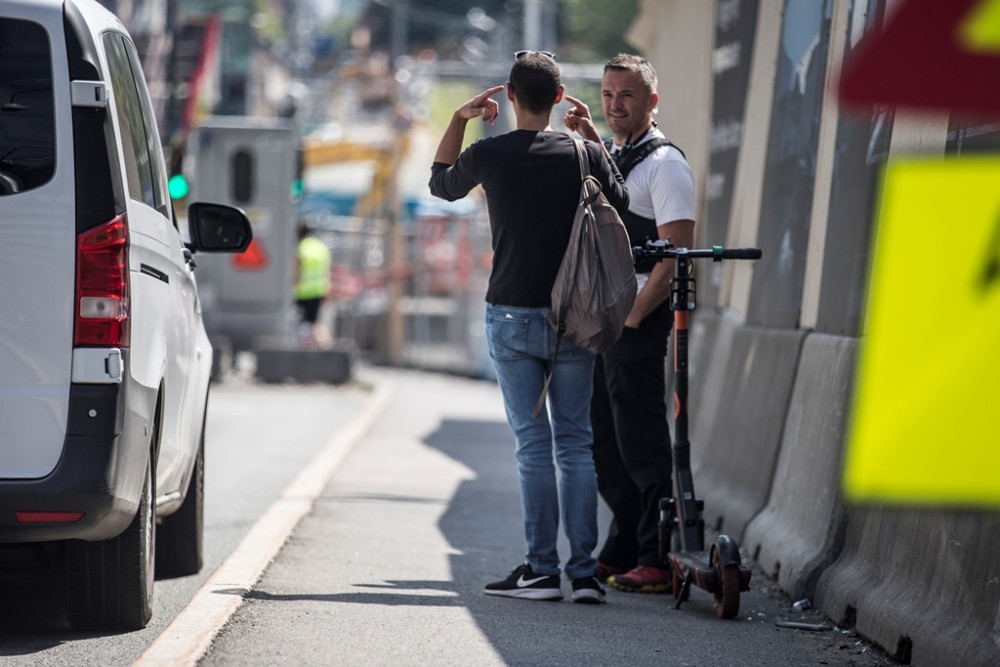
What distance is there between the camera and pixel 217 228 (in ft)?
22.8

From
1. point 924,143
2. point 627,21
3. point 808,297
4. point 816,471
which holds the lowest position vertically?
point 816,471

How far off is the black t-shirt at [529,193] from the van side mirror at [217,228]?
96 centimetres

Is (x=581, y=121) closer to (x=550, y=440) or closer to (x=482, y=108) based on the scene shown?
(x=482, y=108)

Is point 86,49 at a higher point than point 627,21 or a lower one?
lower

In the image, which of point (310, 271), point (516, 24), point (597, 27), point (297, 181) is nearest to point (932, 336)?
point (297, 181)

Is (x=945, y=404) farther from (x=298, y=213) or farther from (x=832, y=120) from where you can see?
(x=298, y=213)

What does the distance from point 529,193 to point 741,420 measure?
8.89 feet

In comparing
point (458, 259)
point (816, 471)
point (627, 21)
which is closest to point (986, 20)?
point (816, 471)

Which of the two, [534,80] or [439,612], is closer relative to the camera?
[439,612]

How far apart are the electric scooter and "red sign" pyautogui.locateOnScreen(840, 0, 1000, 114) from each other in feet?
12.1

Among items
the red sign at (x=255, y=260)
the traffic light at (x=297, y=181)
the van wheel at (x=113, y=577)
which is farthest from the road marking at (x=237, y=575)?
the traffic light at (x=297, y=181)

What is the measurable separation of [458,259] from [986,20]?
1029 inches

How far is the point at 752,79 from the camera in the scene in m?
10.1

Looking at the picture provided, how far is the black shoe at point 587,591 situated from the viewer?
636 cm
